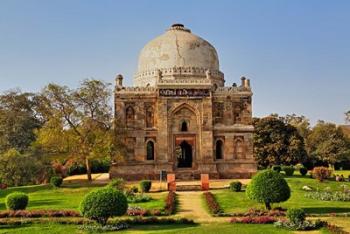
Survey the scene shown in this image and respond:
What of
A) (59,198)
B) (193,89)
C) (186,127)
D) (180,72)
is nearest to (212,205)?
(59,198)

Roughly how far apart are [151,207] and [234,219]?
183 inches

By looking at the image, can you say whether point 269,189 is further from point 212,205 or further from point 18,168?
point 18,168

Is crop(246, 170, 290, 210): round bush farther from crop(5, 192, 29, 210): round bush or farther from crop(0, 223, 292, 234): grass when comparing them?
crop(5, 192, 29, 210): round bush

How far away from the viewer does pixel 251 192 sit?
17938mm

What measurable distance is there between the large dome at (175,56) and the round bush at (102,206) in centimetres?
2038

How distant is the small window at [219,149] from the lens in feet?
109

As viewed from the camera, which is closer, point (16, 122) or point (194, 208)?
point (194, 208)

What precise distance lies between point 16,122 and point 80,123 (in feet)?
41.2

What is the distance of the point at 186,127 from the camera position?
108 ft

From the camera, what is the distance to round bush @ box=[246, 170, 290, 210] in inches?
684

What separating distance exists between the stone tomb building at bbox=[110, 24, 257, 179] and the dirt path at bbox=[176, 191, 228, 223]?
24.9ft

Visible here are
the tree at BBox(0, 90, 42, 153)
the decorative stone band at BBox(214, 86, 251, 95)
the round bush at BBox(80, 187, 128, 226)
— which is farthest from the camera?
the tree at BBox(0, 90, 42, 153)

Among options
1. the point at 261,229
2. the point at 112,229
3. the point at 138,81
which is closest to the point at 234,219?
the point at 261,229

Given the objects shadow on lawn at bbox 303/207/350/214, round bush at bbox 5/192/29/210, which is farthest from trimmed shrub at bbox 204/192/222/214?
round bush at bbox 5/192/29/210
